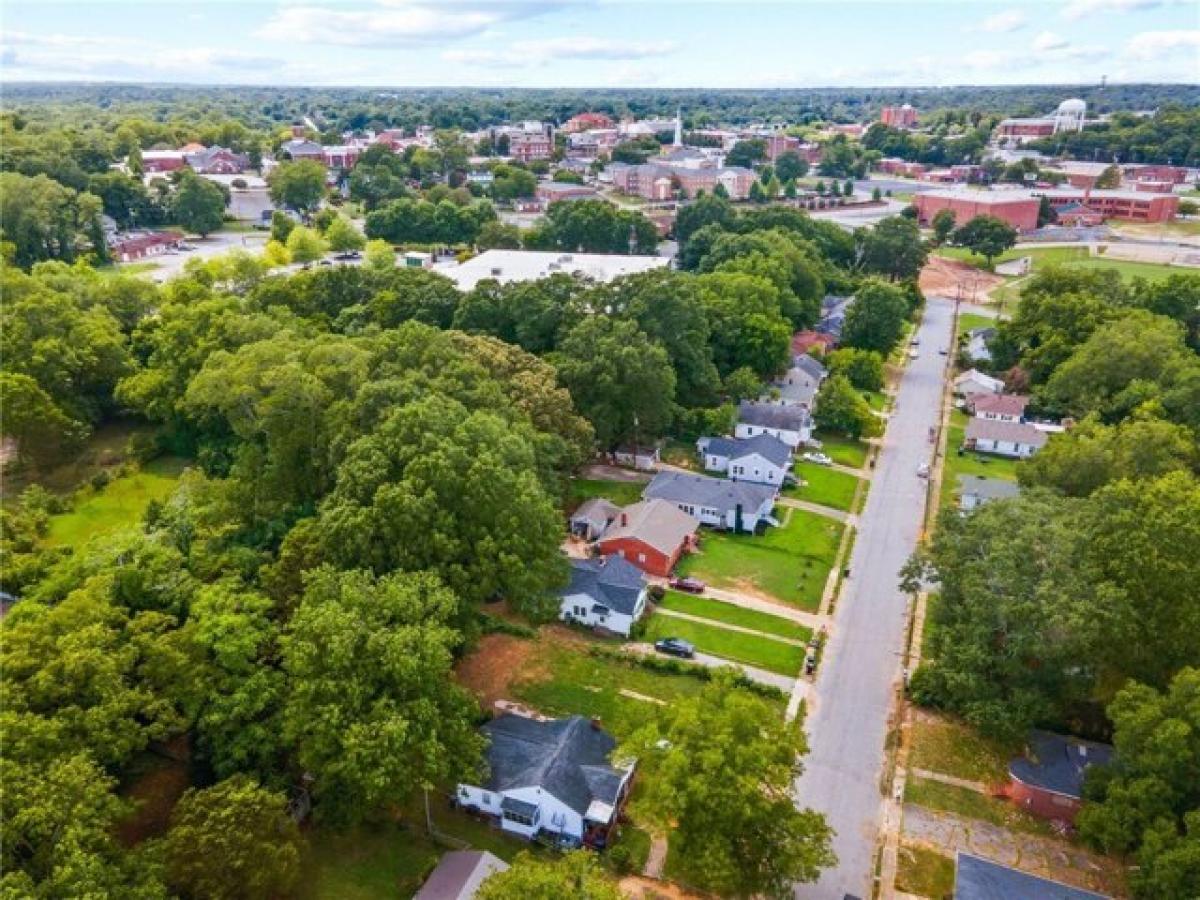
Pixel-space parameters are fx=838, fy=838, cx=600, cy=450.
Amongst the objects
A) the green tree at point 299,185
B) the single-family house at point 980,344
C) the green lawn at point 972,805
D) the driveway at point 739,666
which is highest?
the green tree at point 299,185

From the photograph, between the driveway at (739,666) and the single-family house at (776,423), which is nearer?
the driveway at (739,666)

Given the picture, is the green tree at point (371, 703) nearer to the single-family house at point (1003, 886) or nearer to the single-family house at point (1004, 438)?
the single-family house at point (1003, 886)

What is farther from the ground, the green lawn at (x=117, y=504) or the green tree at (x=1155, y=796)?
the green tree at (x=1155, y=796)

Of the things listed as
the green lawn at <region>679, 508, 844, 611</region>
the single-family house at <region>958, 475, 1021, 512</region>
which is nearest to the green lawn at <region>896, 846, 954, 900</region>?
the green lawn at <region>679, 508, 844, 611</region>

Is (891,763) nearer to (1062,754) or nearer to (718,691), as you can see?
(1062,754)

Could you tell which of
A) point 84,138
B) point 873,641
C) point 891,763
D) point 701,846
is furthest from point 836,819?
point 84,138

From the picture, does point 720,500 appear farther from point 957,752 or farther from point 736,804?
point 736,804

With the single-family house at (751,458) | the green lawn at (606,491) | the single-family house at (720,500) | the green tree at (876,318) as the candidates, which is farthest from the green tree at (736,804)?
the green tree at (876,318)
